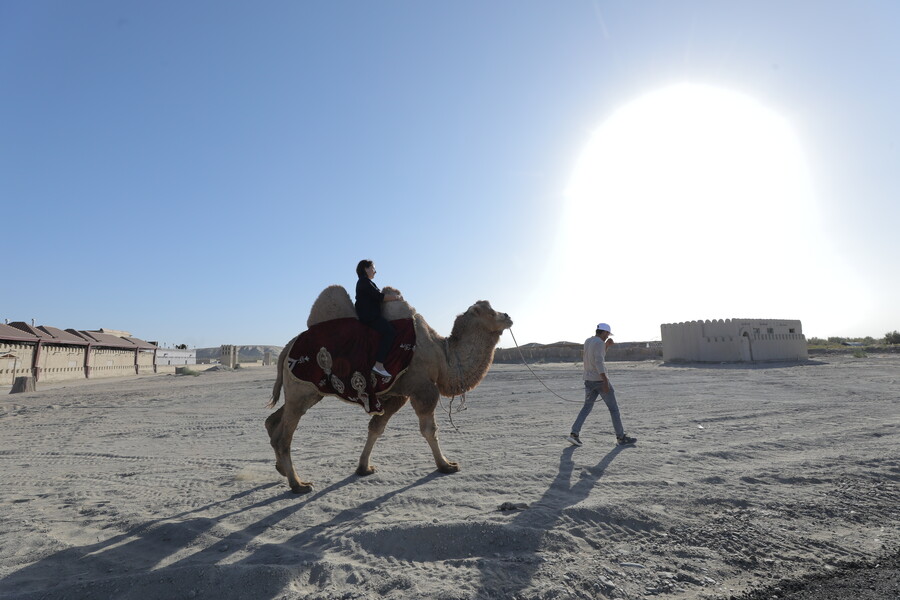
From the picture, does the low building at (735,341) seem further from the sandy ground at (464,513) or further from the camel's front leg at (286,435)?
the camel's front leg at (286,435)

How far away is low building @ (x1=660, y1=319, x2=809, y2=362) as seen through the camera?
100 ft

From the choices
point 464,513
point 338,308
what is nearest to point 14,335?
point 338,308

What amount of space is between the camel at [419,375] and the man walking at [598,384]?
7.60 ft

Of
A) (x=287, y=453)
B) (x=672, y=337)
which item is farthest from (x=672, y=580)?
(x=672, y=337)

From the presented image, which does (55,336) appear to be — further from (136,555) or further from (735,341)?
(735,341)

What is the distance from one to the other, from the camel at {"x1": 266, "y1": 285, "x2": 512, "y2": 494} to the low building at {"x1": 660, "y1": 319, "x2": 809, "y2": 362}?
29211 mm

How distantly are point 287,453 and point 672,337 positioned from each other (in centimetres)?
3191

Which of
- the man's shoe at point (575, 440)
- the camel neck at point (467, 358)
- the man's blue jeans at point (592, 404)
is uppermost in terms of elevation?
the camel neck at point (467, 358)

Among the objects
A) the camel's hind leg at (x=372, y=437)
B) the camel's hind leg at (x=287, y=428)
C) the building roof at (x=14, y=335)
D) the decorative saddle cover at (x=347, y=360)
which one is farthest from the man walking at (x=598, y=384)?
the building roof at (x=14, y=335)

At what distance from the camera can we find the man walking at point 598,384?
306 inches

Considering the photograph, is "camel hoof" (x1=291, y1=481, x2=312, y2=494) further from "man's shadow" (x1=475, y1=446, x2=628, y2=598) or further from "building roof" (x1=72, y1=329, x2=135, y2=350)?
"building roof" (x1=72, y1=329, x2=135, y2=350)

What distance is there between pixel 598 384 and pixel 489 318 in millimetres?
2799

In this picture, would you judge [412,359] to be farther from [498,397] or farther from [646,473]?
[498,397]

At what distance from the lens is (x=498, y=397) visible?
16156mm
